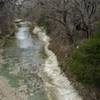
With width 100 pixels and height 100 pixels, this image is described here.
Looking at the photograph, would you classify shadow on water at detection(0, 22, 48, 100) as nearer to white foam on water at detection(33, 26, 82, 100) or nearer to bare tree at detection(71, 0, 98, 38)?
white foam on water at detection(33, 26, 82, 100)

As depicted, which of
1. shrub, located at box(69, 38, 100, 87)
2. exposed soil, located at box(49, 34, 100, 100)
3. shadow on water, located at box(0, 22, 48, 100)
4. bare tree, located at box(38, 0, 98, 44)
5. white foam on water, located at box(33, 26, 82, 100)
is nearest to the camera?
shrub, located at box(69, 38, 100, 87)

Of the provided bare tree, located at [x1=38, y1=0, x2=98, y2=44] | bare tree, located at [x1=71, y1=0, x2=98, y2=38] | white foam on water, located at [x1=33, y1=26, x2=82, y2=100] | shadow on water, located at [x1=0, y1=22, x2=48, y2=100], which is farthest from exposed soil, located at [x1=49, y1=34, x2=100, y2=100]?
bare tree, located at [x1=71, y1=0, x2=98, y2=38]

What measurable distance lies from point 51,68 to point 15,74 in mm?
2739

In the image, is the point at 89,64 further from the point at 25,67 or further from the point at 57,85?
the point at 25,67

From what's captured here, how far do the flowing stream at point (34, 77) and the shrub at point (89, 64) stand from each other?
135 centimetres

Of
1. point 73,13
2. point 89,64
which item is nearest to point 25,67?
point 89,64

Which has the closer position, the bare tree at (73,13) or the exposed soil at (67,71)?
the exposed soil at (67,71)

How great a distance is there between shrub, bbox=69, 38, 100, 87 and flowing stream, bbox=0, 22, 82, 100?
1.35 meters

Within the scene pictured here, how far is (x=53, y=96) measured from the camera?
51.6 feet

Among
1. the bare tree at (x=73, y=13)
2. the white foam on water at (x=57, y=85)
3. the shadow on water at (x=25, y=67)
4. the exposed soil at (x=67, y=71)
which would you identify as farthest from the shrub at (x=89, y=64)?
the bare tree at (x=73, y=13)

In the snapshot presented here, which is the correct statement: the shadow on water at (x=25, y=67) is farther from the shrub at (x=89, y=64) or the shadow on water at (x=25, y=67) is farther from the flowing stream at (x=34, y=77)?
the shrub at (x=89, y=64)

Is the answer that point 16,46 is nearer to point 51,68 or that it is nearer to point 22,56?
point 22,56

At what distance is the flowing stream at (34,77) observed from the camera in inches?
631

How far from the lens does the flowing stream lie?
16.0 m
